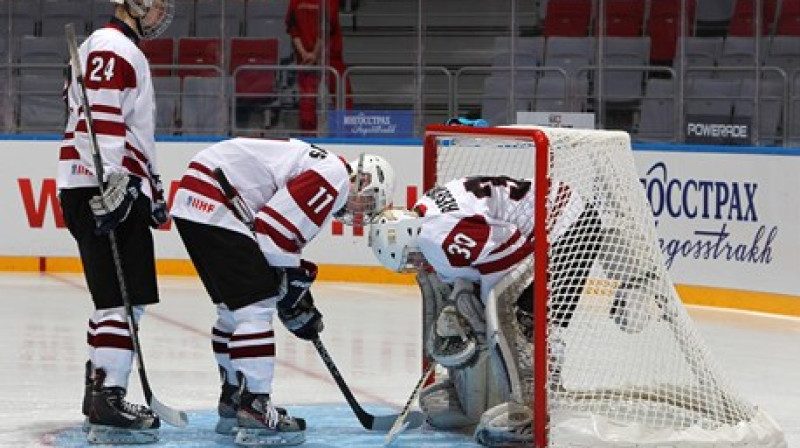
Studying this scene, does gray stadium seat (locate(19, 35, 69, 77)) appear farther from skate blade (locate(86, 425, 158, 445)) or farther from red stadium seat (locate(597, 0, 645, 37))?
skate blade (locate(86, 425, 158, 445))

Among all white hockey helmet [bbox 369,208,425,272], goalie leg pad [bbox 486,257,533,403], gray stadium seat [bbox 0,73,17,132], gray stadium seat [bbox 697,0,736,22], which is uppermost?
gray stadium seat [bbox 697,0,736,22]

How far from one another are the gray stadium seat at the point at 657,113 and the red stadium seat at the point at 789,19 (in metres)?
0.70

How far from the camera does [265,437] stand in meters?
5.63

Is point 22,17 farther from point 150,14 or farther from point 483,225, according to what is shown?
point 483,225

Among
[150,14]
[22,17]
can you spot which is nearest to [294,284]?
[150,14]

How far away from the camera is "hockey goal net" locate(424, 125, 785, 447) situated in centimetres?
553

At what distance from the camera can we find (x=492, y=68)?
11.1 metres

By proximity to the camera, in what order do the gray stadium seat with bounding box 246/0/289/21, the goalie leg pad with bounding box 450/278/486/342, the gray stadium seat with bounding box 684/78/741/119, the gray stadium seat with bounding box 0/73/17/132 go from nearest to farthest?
the goalie leg pad with bounding box 450/278/486/342 → the gray stadium seat with bounding box 684/78/741/119 → the gray stadium seat with bounding box 0/73/17/132 → the gray stadium seat with bounding box 246/0/289/21

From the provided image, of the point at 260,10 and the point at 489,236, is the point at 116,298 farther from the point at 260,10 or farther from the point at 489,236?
the point at 260,10

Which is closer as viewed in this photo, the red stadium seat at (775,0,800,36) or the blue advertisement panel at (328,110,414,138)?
the red stadium seat at (775,0,800,36)

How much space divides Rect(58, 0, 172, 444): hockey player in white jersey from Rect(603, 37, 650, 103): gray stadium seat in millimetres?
5446

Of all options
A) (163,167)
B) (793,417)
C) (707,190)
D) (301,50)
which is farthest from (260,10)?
(793,417)

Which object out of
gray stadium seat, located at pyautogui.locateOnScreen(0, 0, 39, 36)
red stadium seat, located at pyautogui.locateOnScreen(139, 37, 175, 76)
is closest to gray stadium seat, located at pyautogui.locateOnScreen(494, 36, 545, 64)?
red stadium seat, located at pyautogui.locateOnScreen(139, 37, 175, 76)

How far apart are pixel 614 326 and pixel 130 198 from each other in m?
1.60
